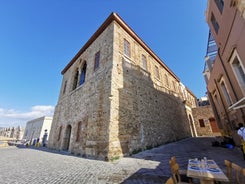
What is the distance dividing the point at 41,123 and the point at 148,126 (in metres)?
33.2

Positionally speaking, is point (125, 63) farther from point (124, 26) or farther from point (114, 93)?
point (124, 26)

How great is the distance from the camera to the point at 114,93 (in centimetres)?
659

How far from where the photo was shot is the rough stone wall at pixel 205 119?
1717cm

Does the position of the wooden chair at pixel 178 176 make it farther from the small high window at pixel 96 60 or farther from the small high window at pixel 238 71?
the small high window at pixel 96 60

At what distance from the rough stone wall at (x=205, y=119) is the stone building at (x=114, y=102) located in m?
8.54

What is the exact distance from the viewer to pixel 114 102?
6391 mm

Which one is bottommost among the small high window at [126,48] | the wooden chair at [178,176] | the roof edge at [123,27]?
the wooden chair at [178,176]

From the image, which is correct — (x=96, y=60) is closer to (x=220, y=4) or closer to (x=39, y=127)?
(x=220, y=4)

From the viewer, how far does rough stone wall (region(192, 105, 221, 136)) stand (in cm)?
1717

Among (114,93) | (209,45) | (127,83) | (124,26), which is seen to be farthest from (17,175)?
(209,45)

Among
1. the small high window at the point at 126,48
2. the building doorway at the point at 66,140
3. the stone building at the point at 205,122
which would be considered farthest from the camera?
the stone building at the point at 205,122

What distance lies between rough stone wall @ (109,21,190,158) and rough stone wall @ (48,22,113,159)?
0.46 metres

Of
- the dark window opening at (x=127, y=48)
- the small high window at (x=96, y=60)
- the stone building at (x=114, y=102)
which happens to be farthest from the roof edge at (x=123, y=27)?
the small high window at (x=96, y=60)

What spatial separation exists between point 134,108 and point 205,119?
15943mm
